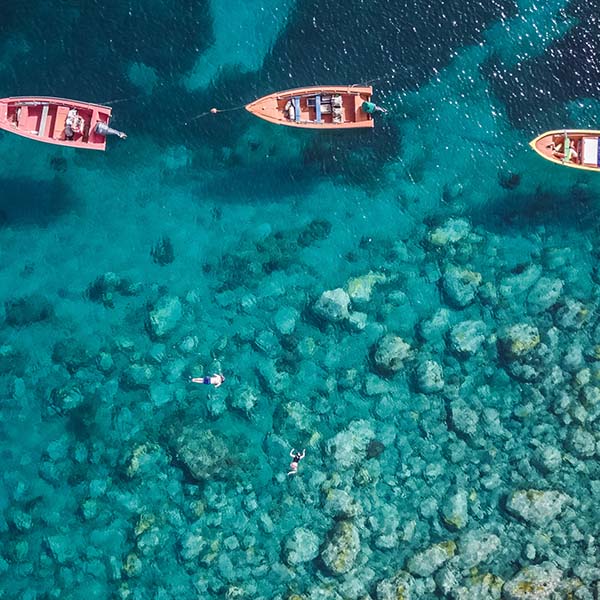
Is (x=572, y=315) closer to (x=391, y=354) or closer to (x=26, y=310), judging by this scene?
(x=391, y=354)

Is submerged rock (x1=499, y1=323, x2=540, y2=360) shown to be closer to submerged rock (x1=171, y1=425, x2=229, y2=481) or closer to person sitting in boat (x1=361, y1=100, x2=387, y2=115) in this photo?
person sitting in boat (x1=361, y1=100, x2=387, y2=115)

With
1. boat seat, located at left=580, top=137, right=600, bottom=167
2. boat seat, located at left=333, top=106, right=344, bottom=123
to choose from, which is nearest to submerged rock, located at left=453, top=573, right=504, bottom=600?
boat seat, located at left=580, top=137, right=600, bottom=167

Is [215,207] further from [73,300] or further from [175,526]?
[175,526]

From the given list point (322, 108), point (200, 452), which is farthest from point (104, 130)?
point (200, 452)

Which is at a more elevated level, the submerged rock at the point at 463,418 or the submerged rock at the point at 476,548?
the submerged rock at the point at 463,418

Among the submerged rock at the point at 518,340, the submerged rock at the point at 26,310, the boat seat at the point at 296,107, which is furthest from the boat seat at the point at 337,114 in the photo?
the submerged rock at the point at 26,310

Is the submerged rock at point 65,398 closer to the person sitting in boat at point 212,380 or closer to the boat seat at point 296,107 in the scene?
the person sitting in boat at point 212,380
